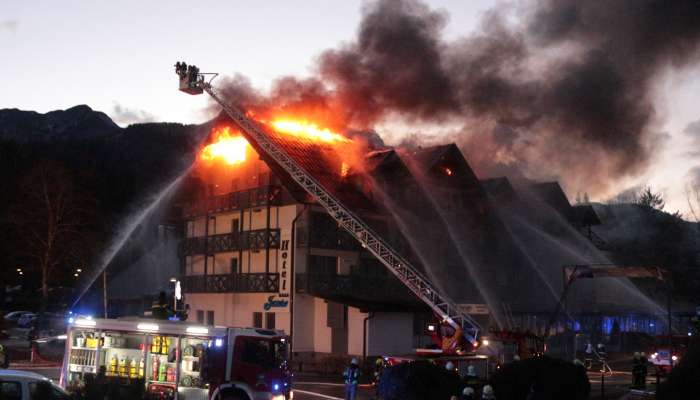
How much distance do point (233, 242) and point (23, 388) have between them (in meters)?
28.6

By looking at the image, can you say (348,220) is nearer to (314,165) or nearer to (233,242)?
(314,165)

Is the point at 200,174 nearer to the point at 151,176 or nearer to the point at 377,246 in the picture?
A: the point at 377,246

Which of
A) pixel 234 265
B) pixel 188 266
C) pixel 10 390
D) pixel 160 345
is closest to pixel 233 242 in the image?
pixel 234 265

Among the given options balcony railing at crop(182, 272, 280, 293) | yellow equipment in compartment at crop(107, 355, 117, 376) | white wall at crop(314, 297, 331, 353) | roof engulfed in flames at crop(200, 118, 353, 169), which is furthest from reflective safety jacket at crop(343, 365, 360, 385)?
roof engulfed in flames at crop(200, 118, 353, 169)

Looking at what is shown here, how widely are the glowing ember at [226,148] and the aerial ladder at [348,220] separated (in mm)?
2950

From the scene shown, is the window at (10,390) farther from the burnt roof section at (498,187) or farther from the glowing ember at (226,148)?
the burnt roof section at (498,187)

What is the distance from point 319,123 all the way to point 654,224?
43.4 metres

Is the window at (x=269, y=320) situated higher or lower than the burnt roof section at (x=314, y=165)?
lower

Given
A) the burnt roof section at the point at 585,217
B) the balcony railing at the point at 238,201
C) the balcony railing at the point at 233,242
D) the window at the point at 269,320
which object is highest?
the burnt roof section at the point at 585,217

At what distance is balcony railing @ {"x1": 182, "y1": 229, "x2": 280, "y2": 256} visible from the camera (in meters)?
40.5

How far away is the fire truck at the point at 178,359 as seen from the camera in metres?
18.2

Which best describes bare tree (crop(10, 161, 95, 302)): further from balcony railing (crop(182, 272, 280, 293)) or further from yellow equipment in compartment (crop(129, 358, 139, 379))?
yellow equipment in compartment (crop(129, 358, 139, 379))

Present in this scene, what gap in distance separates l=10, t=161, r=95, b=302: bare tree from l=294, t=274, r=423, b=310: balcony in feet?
53.6

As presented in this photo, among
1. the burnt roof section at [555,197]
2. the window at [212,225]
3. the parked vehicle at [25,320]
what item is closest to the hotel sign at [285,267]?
the window at [212,225]
